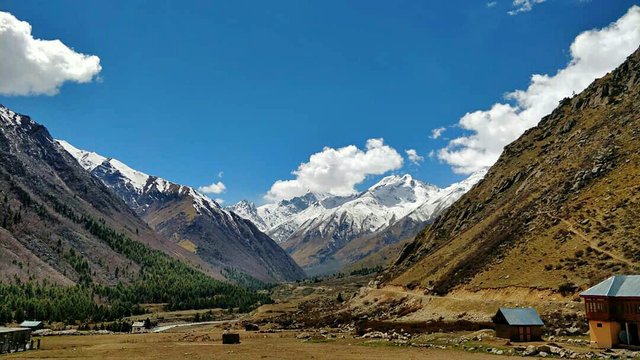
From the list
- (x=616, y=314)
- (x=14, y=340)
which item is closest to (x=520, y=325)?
(x=616, y=314)

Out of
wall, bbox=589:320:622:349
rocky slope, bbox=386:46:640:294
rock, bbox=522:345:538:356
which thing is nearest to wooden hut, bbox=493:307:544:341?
wall, bbox=589:320:622:349

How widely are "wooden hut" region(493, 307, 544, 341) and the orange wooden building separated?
9.07 m

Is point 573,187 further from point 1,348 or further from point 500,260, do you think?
point 1,348

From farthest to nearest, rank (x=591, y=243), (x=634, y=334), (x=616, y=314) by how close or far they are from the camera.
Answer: (x=591, y=243)
(x=616, y=314)
(x=634, y=334)

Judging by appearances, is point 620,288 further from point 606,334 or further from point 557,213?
point 557,213

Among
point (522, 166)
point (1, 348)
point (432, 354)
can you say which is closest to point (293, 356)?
point (432, 354)

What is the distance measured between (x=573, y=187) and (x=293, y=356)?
9077cm

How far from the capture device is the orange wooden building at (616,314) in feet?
204

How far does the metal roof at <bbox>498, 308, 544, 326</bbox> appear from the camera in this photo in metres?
72.6

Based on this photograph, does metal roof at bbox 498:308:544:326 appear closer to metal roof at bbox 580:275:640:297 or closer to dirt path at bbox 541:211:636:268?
metal roof at bbox 580:275:640:297

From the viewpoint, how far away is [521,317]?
73438 millimetres

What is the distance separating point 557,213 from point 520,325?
57.2 meters

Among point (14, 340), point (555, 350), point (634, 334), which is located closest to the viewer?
point (555, 350)

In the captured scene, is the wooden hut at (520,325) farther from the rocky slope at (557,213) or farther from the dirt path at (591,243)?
the dirt path at (591,243)
